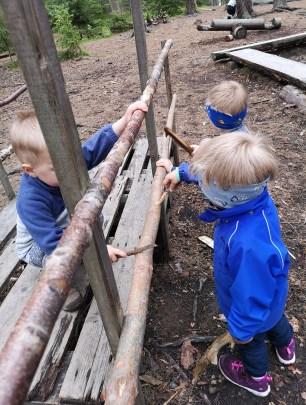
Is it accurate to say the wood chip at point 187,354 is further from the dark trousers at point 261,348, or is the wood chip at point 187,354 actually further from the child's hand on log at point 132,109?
the child's hand on log at point 132,109

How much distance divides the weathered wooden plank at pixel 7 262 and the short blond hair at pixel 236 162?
1552 mm

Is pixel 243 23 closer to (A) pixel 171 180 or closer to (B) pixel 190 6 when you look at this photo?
(B) pixel 190 6

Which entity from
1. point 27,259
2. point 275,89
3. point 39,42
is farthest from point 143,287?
point 275,89

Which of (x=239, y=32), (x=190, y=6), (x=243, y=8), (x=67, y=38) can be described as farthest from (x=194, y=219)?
(x=190, y=6)

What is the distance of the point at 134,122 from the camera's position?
1702mm

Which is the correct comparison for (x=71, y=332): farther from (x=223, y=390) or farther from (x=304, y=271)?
(x=304, y=271)

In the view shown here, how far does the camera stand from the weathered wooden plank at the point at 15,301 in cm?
208

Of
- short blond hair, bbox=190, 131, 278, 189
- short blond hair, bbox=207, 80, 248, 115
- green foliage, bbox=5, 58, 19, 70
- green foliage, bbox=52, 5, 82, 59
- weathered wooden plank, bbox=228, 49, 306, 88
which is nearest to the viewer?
short blond hair, bbox=190, 131, 278, 189

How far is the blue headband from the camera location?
270 centimetres

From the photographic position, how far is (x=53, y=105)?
3.05 ft

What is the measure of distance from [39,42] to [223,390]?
80.6 inches

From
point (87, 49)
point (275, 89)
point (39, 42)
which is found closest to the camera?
point (39, 42)

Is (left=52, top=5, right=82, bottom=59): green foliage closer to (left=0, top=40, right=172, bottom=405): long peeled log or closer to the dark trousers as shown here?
the dark trousers

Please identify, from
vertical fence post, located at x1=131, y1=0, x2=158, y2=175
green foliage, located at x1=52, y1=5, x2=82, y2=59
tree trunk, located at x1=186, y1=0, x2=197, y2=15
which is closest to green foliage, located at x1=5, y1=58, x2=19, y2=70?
green foliage, located at x1=52, y1=5, x2=82, y2=59
